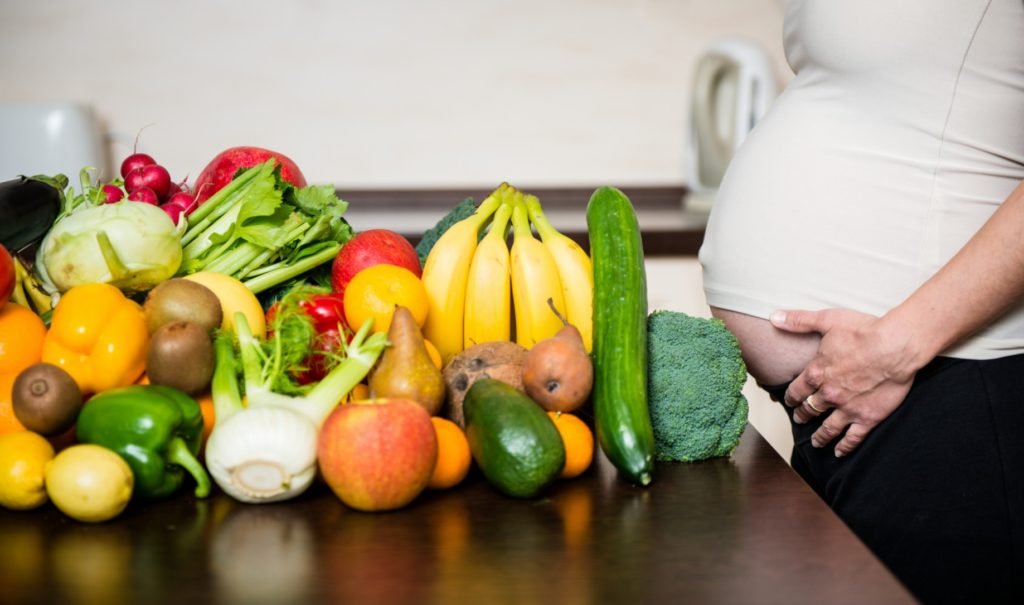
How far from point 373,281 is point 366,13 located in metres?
2.06

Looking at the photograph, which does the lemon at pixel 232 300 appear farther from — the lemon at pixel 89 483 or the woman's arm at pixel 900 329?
the woman's arm at pixel 900 329

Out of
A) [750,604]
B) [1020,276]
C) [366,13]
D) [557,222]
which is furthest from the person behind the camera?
[366,13]

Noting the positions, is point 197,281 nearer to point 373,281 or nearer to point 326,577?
point 373,281

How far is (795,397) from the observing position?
106 centimetres

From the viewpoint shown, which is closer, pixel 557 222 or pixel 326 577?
pixel 326 577

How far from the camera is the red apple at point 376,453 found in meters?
0.72

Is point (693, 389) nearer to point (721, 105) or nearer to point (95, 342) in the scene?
point (95, 342)

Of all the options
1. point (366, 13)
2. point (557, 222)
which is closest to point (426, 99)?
point (366, 13)

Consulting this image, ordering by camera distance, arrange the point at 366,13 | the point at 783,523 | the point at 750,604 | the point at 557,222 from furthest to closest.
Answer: the point at 366,13, the point at 557,222, the point at 783,523, the point at 750,604

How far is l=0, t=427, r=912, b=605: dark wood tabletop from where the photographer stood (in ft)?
1.99

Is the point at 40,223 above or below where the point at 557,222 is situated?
above

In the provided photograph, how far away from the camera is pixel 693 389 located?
899 mm

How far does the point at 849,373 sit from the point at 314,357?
0.54 meters

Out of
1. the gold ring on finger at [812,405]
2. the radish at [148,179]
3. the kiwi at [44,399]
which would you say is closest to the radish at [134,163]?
the radish at [148,179]
